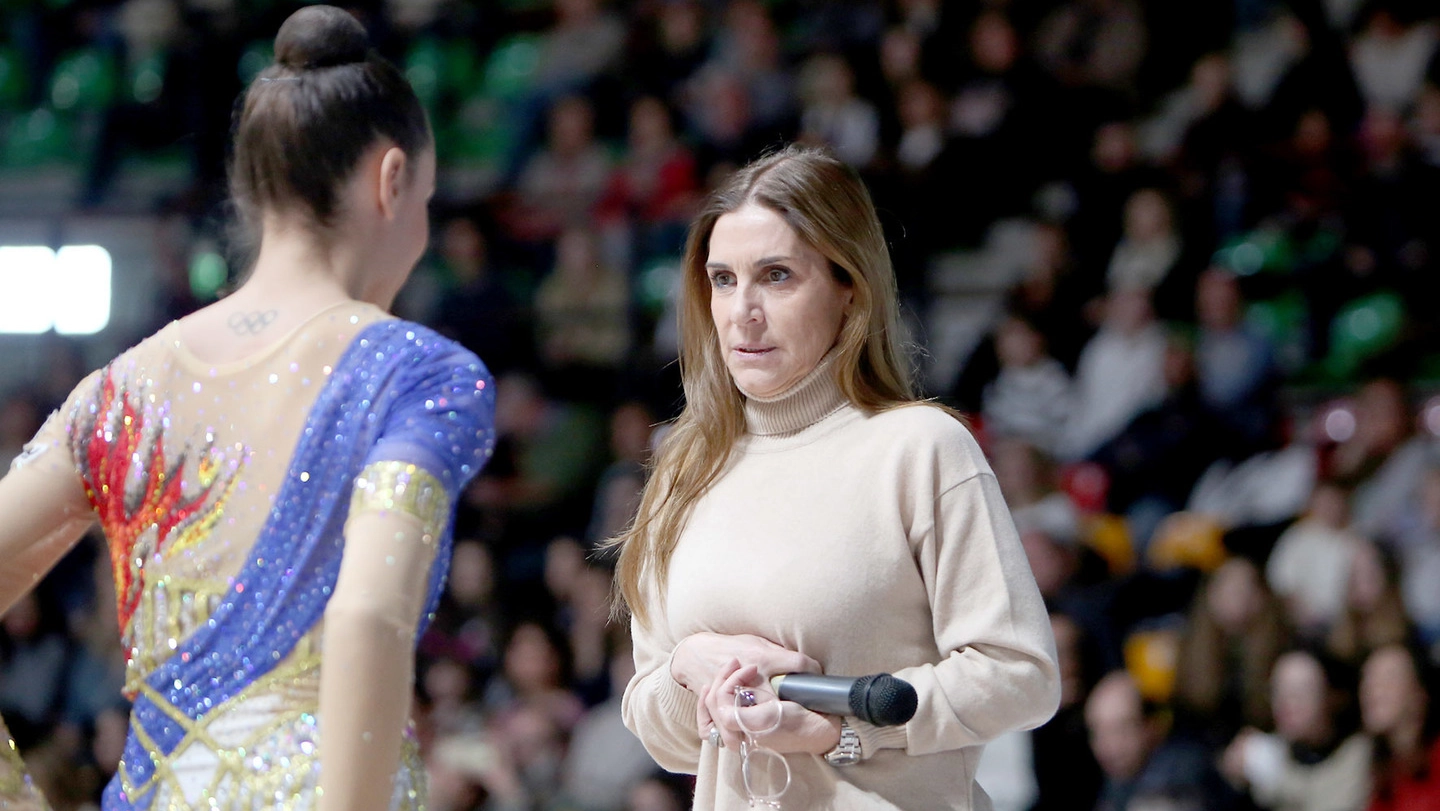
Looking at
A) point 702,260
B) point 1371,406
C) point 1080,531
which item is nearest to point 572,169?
point 1080,531

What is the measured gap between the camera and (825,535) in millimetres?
2379

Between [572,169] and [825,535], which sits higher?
[572,169]

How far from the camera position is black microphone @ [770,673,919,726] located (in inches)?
85.7

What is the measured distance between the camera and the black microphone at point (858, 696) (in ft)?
7.14

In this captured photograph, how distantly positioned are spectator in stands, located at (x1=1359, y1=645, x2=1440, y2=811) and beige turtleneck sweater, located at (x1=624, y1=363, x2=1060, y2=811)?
3432 millimetres

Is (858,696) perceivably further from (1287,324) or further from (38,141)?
(38,141)

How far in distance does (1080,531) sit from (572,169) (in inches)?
123

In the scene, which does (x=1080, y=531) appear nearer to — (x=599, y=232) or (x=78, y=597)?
(x=599, y=232)

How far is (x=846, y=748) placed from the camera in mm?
2307

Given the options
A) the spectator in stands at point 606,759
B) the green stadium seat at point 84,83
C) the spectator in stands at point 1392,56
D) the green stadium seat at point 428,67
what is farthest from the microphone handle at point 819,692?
the green stadium seat at point 84,83

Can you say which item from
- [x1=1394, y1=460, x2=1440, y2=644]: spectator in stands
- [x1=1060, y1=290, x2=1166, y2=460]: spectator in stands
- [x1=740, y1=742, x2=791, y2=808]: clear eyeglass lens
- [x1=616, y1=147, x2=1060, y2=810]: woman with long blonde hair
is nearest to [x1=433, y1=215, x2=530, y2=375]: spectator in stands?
[x1=1060, y1=290, x2=1166, y2=460]: spectator in stands

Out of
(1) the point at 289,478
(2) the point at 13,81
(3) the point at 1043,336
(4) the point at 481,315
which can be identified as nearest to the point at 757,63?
(4) the point at 481,315

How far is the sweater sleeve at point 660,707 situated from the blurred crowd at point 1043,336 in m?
3.27

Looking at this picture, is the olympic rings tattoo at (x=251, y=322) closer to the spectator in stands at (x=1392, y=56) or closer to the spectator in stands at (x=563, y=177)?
the spectator in stands at (x=563, y=177)
